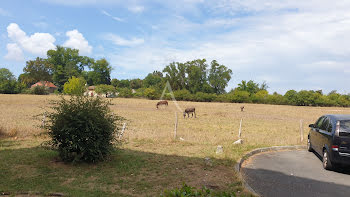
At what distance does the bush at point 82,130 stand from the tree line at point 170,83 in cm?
4990

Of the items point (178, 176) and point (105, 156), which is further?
point (105, 156)

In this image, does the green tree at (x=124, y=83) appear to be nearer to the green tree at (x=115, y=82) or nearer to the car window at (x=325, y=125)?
the green tree at (x=115, y=82)

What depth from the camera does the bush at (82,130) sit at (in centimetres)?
803

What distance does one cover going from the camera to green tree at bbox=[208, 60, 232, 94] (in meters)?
90.0

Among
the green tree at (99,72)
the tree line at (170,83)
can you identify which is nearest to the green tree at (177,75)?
the tree line at (170,83)

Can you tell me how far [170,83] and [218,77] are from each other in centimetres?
1744

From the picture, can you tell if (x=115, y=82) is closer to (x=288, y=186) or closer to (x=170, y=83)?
(x=170, y=83)

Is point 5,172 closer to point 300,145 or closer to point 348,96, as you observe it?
point 300,145

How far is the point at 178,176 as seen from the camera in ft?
23.4

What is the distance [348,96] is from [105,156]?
266ft

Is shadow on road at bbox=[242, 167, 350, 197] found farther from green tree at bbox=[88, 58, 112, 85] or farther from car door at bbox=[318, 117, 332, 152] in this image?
green tree at bbox=[88, 58, 112, 85]

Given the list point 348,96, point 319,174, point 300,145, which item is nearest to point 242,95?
point 348,96

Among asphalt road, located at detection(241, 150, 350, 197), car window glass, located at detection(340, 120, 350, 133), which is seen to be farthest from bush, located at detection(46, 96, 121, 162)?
car window glass, located at detection(340, 120, 350, 133)

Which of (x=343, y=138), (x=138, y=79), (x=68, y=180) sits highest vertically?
(x=138, y=79)
